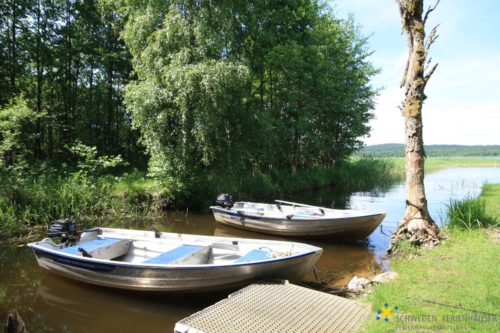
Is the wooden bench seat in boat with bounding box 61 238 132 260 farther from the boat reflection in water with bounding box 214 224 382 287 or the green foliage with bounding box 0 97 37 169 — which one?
the green foliage with bounding box 0 97 37 169

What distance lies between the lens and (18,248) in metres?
8.45

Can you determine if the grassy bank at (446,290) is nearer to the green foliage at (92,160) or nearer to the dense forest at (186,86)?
the dense forest at (186,86)

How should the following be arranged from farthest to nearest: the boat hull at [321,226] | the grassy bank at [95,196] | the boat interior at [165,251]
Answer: the grassy bank at [95,196]
the boat hull at [321,226]
the boat interior at [165,251]

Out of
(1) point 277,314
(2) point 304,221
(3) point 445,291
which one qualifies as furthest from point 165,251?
(3) point 445,291

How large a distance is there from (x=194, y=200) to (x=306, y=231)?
6.27m

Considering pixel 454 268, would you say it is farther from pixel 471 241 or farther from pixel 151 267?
pixel 151 267

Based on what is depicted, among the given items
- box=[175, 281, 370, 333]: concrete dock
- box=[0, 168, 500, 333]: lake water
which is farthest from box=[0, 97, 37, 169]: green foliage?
box=[175, 281, 370, 333]: concrete dock

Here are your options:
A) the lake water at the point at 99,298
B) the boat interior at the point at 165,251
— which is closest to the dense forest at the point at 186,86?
the lake water at the point at 99,298

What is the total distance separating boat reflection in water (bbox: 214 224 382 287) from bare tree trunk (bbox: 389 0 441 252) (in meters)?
1.02

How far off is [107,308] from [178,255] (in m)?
1.47

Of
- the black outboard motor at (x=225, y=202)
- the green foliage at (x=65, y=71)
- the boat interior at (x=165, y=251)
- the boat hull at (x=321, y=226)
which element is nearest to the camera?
the boat interior at (x=165, y=251)

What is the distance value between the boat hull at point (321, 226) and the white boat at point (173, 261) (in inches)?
114

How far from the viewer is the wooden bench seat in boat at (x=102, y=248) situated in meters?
6.42

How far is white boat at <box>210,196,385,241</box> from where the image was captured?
8.63 metres
